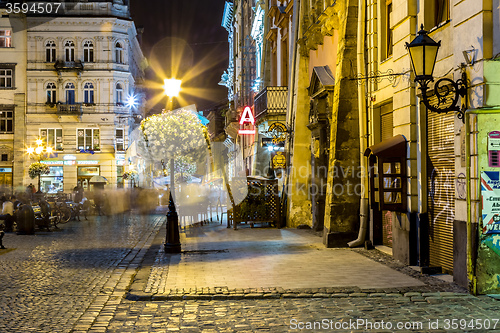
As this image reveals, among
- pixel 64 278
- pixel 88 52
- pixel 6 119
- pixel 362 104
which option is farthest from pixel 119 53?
pixel 64 278

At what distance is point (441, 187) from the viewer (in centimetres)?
990

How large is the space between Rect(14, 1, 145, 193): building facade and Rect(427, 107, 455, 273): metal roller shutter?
42.8 m

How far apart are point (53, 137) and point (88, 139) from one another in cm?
294

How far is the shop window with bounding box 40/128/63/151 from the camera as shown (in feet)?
166

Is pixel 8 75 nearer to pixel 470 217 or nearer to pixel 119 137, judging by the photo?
pixel 119 137

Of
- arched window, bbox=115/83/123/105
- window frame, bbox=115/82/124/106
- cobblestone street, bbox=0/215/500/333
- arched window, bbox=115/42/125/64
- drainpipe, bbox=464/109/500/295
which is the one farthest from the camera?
arched window, bbox=115/42/125/64

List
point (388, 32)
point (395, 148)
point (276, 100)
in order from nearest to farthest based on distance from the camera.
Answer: point (395, 148) → point (388, 32) → point (276, 100)

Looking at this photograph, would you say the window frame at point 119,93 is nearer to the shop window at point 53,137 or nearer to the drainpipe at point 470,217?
the shop window at point 53,137

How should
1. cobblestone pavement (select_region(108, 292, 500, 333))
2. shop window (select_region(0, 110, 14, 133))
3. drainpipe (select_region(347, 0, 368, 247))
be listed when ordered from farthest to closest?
shop window (select_region(0, 110, 14, 133)) < drainpipe (select_region(347, 0, 368, 247)) < cobblestone pavement (select_region(108, 292, 500, 333))

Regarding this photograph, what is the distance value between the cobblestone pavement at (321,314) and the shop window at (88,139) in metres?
44.5

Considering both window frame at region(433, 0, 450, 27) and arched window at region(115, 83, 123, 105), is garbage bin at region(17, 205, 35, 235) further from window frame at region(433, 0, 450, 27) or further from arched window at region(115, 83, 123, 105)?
arched window at region(115, 83, 123, 105)

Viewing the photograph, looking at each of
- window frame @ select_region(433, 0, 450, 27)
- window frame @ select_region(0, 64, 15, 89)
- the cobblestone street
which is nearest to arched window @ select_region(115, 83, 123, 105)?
window frame @ select_region(0, 64, 15, 89)

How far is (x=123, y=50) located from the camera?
51938mm

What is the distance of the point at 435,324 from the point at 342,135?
8092 millimetres
